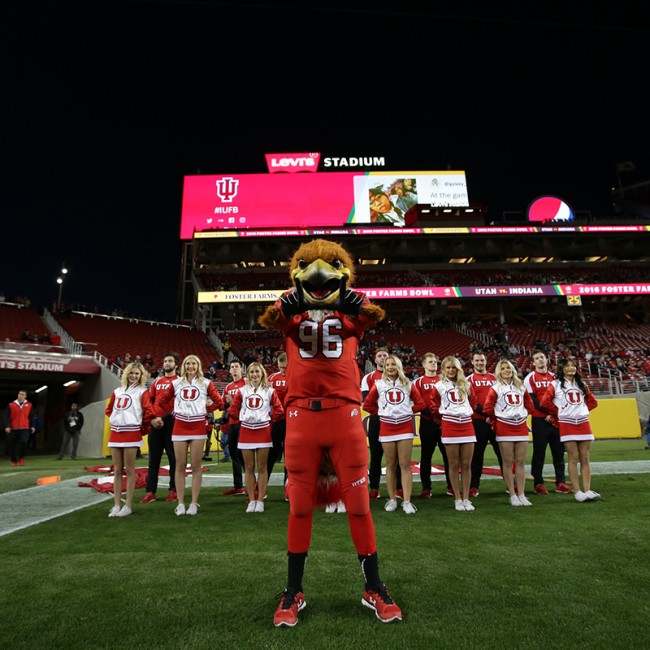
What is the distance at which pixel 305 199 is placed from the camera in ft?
135

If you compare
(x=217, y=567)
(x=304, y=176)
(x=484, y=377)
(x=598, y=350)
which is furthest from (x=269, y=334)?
(x=217, y=567)

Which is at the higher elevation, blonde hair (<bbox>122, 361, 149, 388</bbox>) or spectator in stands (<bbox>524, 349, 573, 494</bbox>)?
blonde hair (<bbox>122, 361, 149, 388</bbox>)

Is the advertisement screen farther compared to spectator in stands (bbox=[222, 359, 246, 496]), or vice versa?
the advertisement screen

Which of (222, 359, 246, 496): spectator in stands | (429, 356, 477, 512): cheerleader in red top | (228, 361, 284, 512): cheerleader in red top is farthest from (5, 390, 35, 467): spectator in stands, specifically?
(429, 356, 477, 512): cheerleader in red top

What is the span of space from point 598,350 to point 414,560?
30680 millimetres

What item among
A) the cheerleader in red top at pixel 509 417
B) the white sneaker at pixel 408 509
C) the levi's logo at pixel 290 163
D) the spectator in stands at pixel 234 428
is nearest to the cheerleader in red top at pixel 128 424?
the spectator in stands at pixel 234 428

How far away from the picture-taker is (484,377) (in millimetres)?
7195

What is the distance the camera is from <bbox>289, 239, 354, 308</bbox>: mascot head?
2951 millimetres

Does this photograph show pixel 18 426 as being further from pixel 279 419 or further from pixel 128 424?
pixel 279 419

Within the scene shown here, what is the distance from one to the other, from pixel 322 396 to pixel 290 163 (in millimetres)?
43192

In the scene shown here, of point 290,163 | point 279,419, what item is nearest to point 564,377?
point 279,419

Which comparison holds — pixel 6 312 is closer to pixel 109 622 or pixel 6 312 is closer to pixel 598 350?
pixel 109 622

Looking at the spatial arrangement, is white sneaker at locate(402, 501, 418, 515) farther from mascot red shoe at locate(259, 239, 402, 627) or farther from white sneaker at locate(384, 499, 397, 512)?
mascot red shoe at locate(259, 239, 402, 627)

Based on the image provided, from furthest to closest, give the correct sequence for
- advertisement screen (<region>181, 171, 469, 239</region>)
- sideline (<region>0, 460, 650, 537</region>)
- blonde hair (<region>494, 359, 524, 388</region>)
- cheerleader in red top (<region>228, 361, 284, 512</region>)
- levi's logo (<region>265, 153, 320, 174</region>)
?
levi's logo (<region>265, 153, 320, 174</region>) < advertisement screen (<region>181, 171, 469, 239</region>) < blonde hair (<region>494, 359, 524, 388</region>) < cheerleader in red top (<region>228, 361, 284, 512</region>) < sideline (<region>0, 460, 650, 537</region>)
